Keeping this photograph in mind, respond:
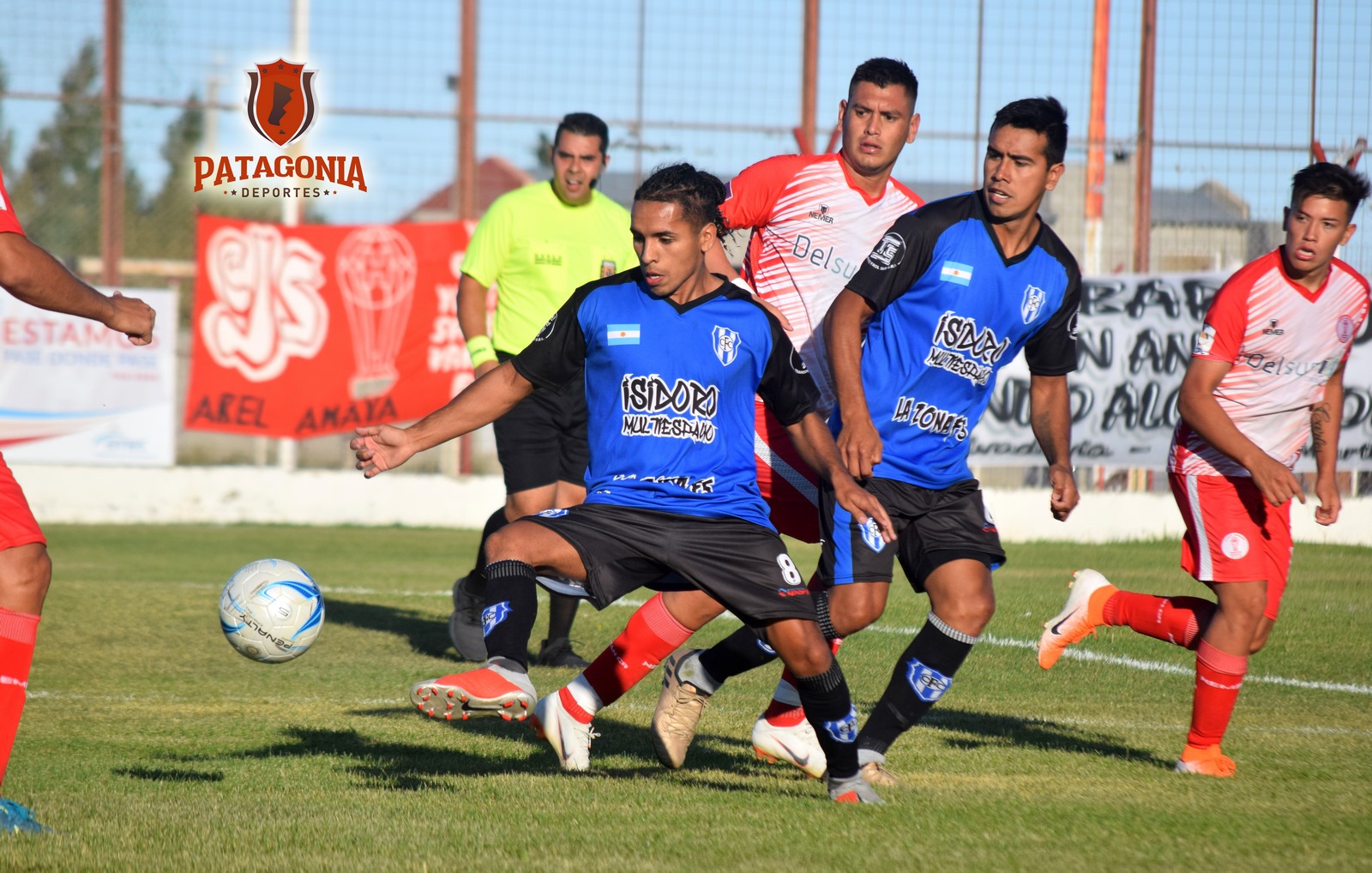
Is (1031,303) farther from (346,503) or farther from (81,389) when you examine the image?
(81,389)

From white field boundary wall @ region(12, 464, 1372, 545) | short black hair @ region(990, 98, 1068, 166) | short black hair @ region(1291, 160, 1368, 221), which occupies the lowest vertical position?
white field boundary wall @ region(12, 464, 1372, 545)

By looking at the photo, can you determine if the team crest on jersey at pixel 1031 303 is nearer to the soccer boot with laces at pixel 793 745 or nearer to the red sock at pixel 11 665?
the soccer boot with laces at pixel 793 745

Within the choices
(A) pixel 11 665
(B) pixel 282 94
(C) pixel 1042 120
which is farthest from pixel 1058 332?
(B) pixel 282 94

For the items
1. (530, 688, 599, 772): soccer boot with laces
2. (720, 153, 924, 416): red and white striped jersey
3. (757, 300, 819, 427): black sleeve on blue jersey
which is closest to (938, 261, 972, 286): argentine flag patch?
(757, 300, 819, 427): black sleeve on blue jersey

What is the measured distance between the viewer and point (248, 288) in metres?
14.8

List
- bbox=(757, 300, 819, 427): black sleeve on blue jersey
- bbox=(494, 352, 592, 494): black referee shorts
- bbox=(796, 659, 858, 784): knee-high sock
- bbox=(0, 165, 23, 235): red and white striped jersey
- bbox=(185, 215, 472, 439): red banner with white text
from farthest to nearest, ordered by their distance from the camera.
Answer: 1. bbox=(185, 215, 472, 439): red banner with white text
2. bbox=(494, 352, 592, 494): black referee shorts
3. bbox=(757, 300, 819, 427): black sleeve on blue jersey
4. bbox=(796, 659, 858, 784): knee-high sock
5. bbox=(0, 165, 23, 235): red and white striped jersey

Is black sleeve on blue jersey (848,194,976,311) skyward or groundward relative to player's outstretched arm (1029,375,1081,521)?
skyward

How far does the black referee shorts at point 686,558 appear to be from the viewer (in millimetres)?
4406

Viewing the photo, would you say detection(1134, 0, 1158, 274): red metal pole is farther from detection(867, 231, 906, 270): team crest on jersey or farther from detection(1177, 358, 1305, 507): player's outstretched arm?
detection(867, 231, 906, 270): team crest on jersey

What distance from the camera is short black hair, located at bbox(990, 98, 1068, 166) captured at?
195 inches

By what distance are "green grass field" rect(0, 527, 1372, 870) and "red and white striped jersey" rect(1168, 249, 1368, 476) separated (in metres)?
1.13

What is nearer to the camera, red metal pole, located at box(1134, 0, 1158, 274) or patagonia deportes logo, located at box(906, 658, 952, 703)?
patagonia deportes logo, located at box(906, 658, 952, 703)

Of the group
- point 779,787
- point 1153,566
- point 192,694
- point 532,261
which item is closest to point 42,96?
point 532,261

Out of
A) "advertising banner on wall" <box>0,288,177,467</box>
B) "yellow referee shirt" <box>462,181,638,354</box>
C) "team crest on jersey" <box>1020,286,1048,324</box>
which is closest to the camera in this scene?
"team crest on jersey" <box>1020,286,1048,324</box>
